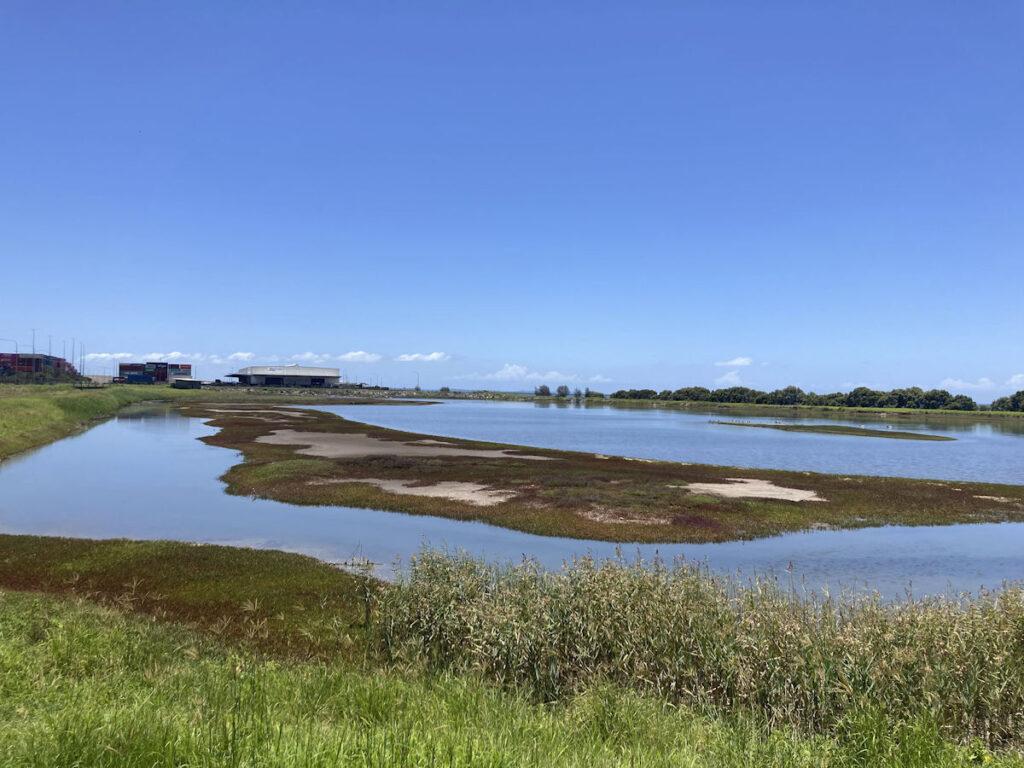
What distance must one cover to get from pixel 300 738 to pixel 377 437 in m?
70.9

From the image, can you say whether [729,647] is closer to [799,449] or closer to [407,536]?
[407,536]

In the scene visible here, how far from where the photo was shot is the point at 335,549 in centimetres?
2722

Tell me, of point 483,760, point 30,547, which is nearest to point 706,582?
point 483,760

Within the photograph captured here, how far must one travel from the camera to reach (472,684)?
11391 mm

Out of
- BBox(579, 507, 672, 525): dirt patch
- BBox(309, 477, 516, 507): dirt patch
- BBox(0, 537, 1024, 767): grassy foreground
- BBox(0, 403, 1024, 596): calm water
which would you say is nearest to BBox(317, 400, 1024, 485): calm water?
BBox(0, 403, 1024, 596): calm water

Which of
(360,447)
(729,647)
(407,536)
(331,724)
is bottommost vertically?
(407,536)

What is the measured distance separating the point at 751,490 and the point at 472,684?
36620 millimetres

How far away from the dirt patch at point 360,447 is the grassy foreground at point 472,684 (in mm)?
40091

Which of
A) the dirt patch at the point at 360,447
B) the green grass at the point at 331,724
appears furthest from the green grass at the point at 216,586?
the dirt patch at the point at 360,447

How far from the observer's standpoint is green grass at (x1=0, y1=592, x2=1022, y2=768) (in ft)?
21.6

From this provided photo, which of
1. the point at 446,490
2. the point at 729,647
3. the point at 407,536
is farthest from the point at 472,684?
the point at 446,490

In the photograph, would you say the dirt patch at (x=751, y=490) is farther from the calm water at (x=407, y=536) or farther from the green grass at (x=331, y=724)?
the green grass at (x=331, y=724)

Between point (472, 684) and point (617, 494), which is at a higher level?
point (472, 684)

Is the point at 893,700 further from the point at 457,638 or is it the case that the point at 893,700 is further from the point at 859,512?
the point at 859,512
